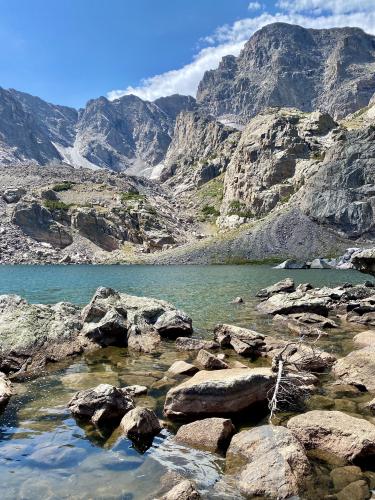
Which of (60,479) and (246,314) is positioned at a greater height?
(60,479)

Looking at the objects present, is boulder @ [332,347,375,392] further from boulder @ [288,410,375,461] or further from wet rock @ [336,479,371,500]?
wet rock @ [336,479,371,500]

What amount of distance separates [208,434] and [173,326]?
49.2 feet

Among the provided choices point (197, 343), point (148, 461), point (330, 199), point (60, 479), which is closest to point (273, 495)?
point (148, 461)

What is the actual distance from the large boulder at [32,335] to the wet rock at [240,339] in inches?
302

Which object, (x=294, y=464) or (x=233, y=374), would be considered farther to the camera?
(x=233, y=374)

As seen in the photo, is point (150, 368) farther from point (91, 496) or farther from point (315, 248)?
point (315, 248)

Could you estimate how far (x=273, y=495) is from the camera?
7949mm

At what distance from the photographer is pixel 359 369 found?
15.5 metres

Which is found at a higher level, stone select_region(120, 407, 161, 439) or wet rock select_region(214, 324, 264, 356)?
stone select_region(120, 407, 161, 439)

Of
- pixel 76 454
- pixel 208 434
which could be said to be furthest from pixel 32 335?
pixel 208 434

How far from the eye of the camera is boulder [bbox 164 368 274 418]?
1190 cm

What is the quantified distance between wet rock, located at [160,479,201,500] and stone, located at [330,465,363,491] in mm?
2901

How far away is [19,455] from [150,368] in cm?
884

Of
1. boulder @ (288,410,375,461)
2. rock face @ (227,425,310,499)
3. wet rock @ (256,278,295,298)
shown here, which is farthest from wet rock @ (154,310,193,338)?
wet rock @ (256,278,295,298)
